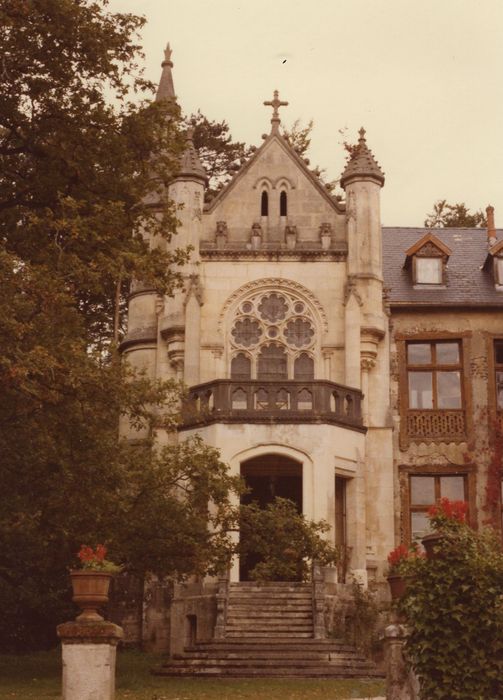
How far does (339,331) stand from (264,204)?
4.09 m

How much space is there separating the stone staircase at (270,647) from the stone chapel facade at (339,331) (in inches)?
156

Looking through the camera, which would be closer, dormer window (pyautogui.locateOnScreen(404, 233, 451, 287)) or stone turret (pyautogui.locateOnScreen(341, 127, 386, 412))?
stone turret (pyautogui.locateOnScreen(341, 127, 386, 412))

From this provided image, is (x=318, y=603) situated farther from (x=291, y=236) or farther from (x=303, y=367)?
(x=291, y=236)

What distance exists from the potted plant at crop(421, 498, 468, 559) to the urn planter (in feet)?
14.1

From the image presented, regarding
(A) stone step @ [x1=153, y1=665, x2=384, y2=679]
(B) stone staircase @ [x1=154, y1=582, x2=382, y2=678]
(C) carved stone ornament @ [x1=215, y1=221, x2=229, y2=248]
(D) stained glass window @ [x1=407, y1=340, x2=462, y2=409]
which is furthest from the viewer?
(D) stained glass window @ [x1=407, y1=340, x2=462, y2=409]

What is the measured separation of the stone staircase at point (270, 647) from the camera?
21984 millimetres

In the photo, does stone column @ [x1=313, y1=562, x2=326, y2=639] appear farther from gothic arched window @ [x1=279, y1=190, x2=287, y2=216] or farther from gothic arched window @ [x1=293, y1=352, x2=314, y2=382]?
gothic arched window @ [x1=279, y1=190, x2=287, y2=216]

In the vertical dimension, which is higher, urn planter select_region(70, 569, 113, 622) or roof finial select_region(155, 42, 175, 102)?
roof finial select_region(155, 42, 175, 102)

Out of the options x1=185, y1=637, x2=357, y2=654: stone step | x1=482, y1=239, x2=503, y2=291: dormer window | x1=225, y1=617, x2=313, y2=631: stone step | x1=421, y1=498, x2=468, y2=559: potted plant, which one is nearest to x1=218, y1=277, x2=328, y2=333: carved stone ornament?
x1=482, y1=239, x2=503, y2=291: dormer window

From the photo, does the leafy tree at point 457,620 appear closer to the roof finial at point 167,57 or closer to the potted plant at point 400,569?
the potted plant at point 400,569

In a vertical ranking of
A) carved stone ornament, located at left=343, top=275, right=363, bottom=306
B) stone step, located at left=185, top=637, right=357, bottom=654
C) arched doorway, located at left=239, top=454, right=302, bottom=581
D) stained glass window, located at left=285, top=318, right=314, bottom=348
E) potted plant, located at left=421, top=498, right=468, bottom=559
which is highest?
carved stone ornament, located at left=343, top=275, right=363, bottom=306

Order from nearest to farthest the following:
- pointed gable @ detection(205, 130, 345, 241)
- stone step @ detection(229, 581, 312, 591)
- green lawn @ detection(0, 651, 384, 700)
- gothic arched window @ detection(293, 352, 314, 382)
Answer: green lawn @ detection(0, 651, 384, 700), stone step @ detection(229, 581, 312, 591), gothic arched window @ detection(293, 352, 314, 382), pointed gable @ detection(205, 130, 345, 241)

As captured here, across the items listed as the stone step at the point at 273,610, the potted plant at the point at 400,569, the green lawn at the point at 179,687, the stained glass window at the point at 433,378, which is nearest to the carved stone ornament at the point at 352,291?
the stained glass window at the point at 433,378

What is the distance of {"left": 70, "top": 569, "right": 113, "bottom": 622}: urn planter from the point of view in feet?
50.6
